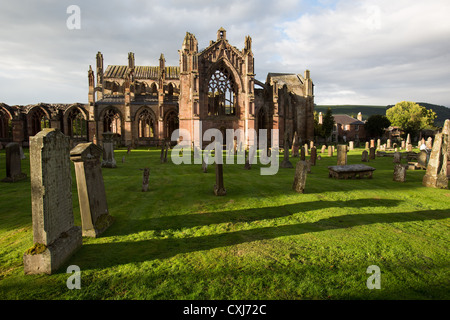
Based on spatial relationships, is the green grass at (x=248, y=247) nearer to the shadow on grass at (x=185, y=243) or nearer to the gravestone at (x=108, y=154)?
the shadow on grass at (x=185, y=243)

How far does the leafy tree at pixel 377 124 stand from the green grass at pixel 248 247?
5606 centimetres

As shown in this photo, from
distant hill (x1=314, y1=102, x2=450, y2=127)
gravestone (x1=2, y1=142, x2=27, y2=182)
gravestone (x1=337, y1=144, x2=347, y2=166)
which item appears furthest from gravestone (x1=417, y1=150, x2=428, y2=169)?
distant hill (x1=314, y1=102, x2=450, y2=127)

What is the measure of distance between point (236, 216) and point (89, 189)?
3596 mm

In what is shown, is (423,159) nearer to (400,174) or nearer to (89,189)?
(400,174)

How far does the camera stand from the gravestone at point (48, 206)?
4.07 metres

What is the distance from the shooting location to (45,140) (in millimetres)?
4137

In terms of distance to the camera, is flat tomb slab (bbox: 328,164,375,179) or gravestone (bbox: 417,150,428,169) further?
gravestone (bbox: 417,150,428,169)

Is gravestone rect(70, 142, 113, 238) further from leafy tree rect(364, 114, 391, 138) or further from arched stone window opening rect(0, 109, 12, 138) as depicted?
leafy tree rect(364, 114, 391, 138)

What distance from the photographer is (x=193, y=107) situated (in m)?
30.0

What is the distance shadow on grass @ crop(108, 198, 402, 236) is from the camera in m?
6.08

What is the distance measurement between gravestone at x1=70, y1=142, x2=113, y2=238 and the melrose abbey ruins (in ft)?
79.5

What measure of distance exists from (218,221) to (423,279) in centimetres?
410

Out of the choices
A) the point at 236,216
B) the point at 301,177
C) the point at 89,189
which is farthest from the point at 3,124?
the point at 301,177

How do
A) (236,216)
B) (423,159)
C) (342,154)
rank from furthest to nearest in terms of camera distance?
(423,159), (342,154), (236,216)
